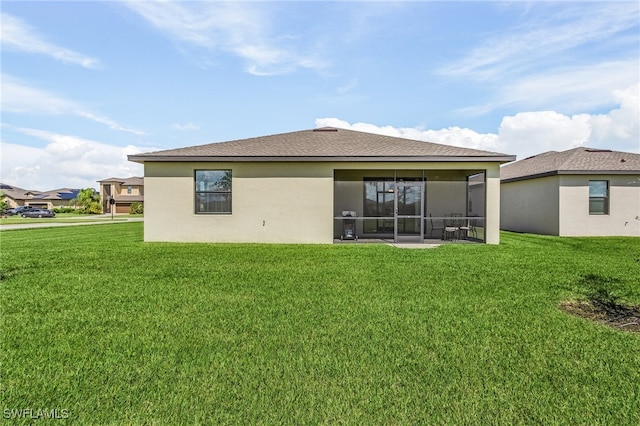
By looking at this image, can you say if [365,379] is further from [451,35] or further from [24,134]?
[24,134]

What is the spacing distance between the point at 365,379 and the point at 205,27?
11.5 metres

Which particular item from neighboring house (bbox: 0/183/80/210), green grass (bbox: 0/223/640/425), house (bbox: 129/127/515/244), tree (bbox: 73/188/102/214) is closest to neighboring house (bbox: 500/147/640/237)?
house (bbox: 129/127/515/244)

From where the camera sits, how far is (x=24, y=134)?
47.0 feet

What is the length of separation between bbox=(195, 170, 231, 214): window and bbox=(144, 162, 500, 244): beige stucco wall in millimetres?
209

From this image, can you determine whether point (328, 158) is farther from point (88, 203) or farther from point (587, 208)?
point (88, 203)

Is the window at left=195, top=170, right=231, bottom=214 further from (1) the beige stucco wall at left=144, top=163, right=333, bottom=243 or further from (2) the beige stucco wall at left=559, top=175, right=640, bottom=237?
(2) the beige stucco wall at left=559, top=175, right=640, bottom=237

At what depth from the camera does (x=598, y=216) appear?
16812mm

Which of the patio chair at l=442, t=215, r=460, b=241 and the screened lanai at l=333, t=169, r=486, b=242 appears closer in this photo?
the patio chair at l=442, t=215, r=460, b=241

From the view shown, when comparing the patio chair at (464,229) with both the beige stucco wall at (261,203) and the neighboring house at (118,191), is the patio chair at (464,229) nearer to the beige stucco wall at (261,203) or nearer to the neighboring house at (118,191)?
the beige stucco wall at (261,203)

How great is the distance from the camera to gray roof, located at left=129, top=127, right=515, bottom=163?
12977mm

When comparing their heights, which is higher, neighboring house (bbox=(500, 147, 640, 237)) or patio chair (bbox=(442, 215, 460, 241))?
neighboring house (bbox=(500, 147, 640, 237))

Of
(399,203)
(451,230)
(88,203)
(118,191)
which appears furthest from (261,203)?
(118,191)

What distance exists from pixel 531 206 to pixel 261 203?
1432 centimetres

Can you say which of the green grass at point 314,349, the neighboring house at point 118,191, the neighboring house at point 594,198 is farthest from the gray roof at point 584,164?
the neighboring house at point 118,191
